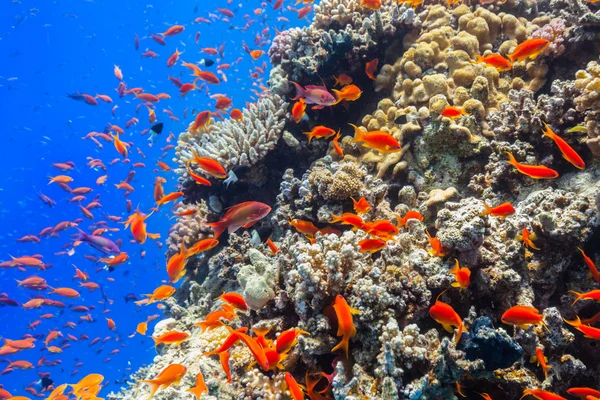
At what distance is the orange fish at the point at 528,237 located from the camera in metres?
3.45

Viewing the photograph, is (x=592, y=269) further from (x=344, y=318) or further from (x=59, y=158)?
(x=59, y=158)

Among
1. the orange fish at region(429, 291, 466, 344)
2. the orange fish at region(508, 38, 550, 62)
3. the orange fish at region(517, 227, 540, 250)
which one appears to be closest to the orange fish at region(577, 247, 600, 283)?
the orange fish at region(517, 227, 540, 250)

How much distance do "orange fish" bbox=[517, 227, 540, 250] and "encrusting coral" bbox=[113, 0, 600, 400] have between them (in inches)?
0.5

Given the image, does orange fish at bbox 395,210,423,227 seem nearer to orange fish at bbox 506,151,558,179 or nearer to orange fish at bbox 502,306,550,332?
orange fish at bbox 506,151,558,179

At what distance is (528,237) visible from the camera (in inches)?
139

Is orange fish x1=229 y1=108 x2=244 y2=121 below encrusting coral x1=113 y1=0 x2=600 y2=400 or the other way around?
the other way around

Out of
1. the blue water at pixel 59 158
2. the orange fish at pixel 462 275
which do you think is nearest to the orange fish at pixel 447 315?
the orange fish at pixel 462 275

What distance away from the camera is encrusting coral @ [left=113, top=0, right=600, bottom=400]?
311cm

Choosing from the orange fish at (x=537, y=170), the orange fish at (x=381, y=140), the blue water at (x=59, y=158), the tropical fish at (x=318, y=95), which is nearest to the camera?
the orange fish at (x=537, y=170)

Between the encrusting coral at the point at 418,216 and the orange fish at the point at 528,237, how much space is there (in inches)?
0.5

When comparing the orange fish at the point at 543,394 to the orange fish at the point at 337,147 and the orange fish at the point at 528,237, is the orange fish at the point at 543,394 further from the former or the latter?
the orange fish at the point at 337,147

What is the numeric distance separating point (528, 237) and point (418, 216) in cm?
112

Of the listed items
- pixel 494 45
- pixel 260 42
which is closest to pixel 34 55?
pixel 260 42

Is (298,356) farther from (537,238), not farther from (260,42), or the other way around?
(260,42)
